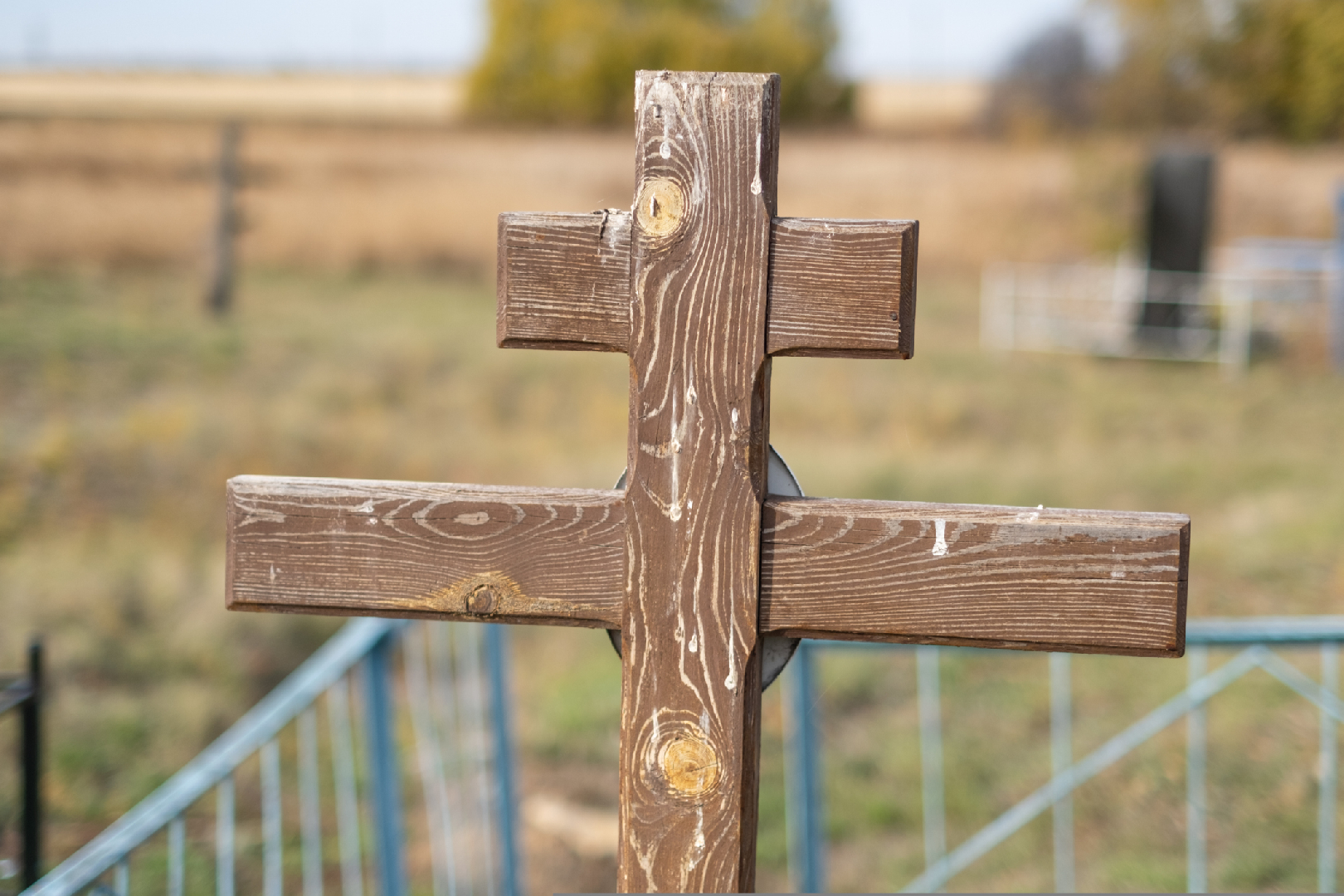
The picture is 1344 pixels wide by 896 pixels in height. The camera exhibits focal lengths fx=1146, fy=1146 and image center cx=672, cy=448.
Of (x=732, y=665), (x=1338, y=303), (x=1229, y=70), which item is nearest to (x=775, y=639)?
(x=732, y=665)

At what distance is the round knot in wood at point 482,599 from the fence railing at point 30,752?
998mm

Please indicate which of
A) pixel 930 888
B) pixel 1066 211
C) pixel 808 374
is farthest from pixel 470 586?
pixel 1066 211

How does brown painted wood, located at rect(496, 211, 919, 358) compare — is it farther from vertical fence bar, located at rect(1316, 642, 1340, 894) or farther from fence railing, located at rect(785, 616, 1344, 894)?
vertical fence bar, located at rect(1316, 642, 1340, 894)

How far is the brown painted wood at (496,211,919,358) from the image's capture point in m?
1.08

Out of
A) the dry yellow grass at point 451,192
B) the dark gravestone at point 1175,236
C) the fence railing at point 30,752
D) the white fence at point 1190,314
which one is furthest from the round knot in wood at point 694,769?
the dry yellow grass at point 451,192

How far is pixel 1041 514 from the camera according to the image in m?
1.12

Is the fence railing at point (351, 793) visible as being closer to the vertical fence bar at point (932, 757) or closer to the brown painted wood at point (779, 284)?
the brown painted wood at point (779, 284)

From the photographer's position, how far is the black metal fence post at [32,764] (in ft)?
5.91

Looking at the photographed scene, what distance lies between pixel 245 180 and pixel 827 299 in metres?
13.4

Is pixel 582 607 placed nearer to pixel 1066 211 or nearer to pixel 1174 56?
pixel 1066 211

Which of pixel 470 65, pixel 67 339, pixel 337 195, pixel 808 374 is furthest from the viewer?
pixel 470 65

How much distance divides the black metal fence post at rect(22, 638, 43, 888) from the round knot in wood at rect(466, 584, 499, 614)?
1.01 metres

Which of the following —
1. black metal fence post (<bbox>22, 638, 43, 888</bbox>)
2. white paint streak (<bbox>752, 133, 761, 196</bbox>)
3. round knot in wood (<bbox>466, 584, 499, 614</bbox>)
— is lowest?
black metal fence post (<bbox>22, 638, 43, 888</bbox>)

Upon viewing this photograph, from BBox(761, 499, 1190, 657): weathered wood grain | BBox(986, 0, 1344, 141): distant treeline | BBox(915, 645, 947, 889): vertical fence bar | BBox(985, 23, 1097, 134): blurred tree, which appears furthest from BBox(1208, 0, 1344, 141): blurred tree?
BBox(761, 499, 1190, 657): weathered wood grain
